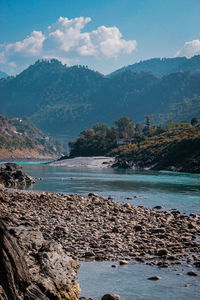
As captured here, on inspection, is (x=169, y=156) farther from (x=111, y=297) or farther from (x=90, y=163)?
(x=111, y=297)

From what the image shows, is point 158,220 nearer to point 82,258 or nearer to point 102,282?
point 82,258

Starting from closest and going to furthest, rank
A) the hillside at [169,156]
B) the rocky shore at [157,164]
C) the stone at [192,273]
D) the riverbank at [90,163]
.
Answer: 1. the stone at [192,273]
2. the rocky shore at [157,164]
3. the hillside at [169,156]
4. the riverbank at [90,163]

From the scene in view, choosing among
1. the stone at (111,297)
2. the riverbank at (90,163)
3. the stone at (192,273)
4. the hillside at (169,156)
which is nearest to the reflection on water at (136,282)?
the stone at (192,273)

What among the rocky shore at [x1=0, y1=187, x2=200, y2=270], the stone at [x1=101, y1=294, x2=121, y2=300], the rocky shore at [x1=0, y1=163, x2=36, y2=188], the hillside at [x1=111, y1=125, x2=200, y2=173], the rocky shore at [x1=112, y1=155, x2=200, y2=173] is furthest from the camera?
the hillside at [x1=111, y1=125, x2=200, y2=173]

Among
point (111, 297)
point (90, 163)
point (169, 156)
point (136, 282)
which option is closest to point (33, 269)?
point (111, 297)

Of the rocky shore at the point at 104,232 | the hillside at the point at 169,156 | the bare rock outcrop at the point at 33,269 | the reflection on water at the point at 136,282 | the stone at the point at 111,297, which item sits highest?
the hillside at the point at 169,156

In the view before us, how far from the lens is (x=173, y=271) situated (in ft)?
59.8

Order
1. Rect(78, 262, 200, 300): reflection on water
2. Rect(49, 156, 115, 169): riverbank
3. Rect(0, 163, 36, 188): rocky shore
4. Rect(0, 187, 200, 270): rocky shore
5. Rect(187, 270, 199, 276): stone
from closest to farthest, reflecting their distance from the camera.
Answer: Rect(78, 262, 200, 300): reflection on water → Rect(187, 270, 199, 276): stone → Rect(0, 187, 200, 270): rocky shore → Rect(0, 163, 36, 188): rocky shore → Rect(49, 156, 115, 169): riverbank

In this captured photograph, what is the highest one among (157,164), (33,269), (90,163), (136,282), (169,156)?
(169,156)

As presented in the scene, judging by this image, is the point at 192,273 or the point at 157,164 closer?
the point at 192,273

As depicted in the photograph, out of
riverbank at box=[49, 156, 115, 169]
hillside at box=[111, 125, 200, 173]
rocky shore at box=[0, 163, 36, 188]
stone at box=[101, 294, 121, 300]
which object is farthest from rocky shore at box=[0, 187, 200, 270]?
riverbank at box=[49, 156, 115, 169]

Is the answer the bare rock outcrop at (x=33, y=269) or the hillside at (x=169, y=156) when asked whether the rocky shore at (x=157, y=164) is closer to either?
the hillside at (x=169, y=156)

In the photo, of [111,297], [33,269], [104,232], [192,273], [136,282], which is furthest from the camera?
[104,232]

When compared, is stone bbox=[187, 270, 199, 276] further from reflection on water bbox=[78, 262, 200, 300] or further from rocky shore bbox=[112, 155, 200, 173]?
rocky shore bbox=[112, 155, 200, 173]
